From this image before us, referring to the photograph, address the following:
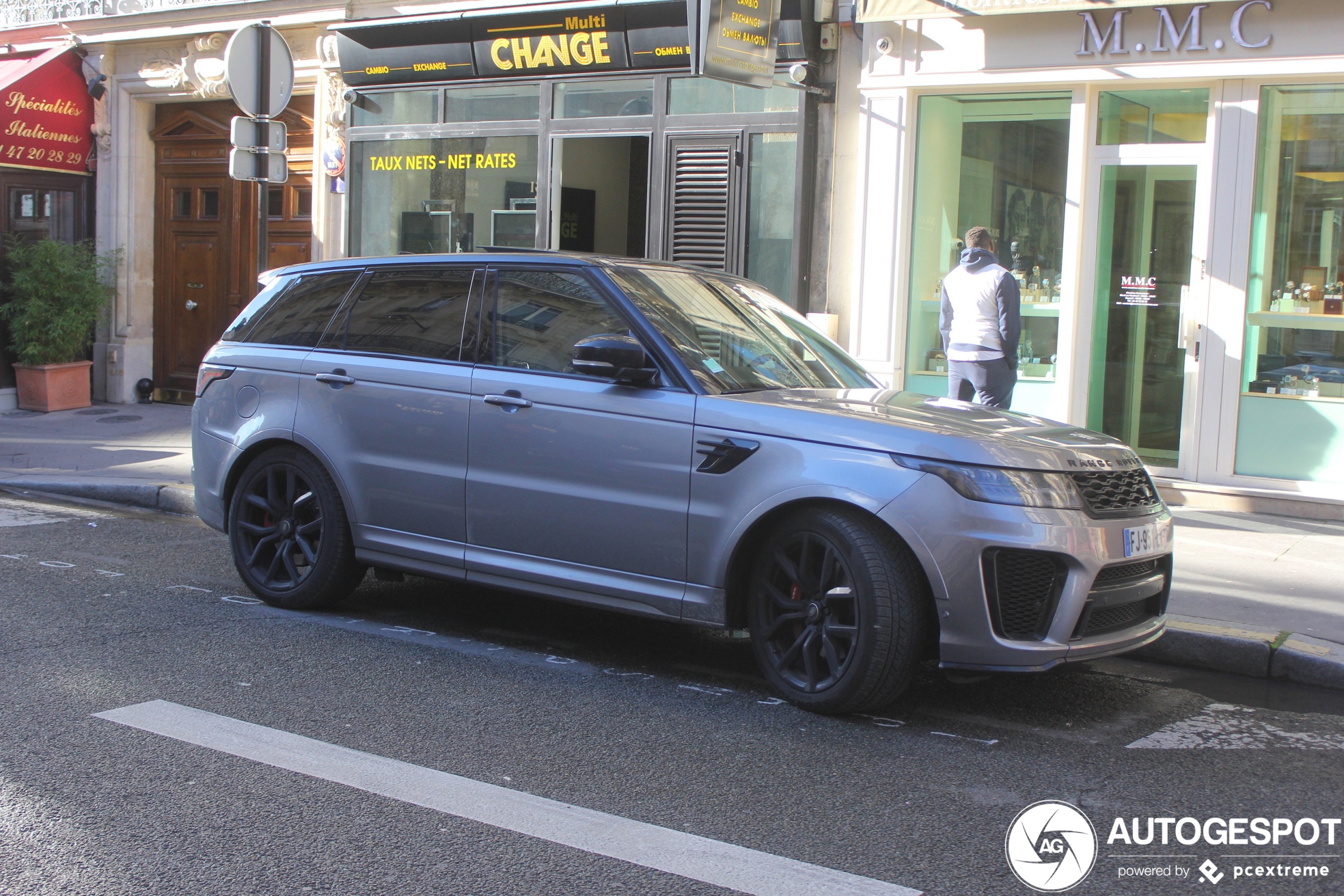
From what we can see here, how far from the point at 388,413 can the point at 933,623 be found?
8.59 feet

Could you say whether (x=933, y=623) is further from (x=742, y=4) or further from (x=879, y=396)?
(x=742, y=4)

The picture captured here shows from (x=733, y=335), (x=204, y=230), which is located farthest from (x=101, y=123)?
(x=733, y=335)

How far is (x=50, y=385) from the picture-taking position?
14883mm

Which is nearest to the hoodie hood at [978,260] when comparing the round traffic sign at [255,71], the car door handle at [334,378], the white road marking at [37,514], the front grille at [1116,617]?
the front grille at [1116,617]

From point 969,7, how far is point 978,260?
210 cm

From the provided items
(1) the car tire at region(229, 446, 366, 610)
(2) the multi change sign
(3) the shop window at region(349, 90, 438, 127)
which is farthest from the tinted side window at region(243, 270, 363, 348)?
(3) the shop window at region(349, 90, 438, 127)

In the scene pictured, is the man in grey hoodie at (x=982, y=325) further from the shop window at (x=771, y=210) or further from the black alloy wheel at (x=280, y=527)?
the black alloy wheel at (x=280, y=527)

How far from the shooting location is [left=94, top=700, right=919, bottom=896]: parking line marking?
11.0 ft

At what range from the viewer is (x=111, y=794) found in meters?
3.82

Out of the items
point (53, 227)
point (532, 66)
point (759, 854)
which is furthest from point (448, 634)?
point (53, 227)

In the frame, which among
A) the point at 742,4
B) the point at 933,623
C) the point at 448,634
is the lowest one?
the point at 448,634

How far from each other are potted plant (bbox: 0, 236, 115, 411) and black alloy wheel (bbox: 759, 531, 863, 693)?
12233 mm

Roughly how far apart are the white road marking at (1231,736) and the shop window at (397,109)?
10.7 meters

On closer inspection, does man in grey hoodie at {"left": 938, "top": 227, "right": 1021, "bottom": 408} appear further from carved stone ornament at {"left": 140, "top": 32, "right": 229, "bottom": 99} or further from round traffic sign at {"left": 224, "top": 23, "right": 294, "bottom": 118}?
carved stone ornament at {"left": 140, "top": 32, "right": 229, "bottom": 99}
